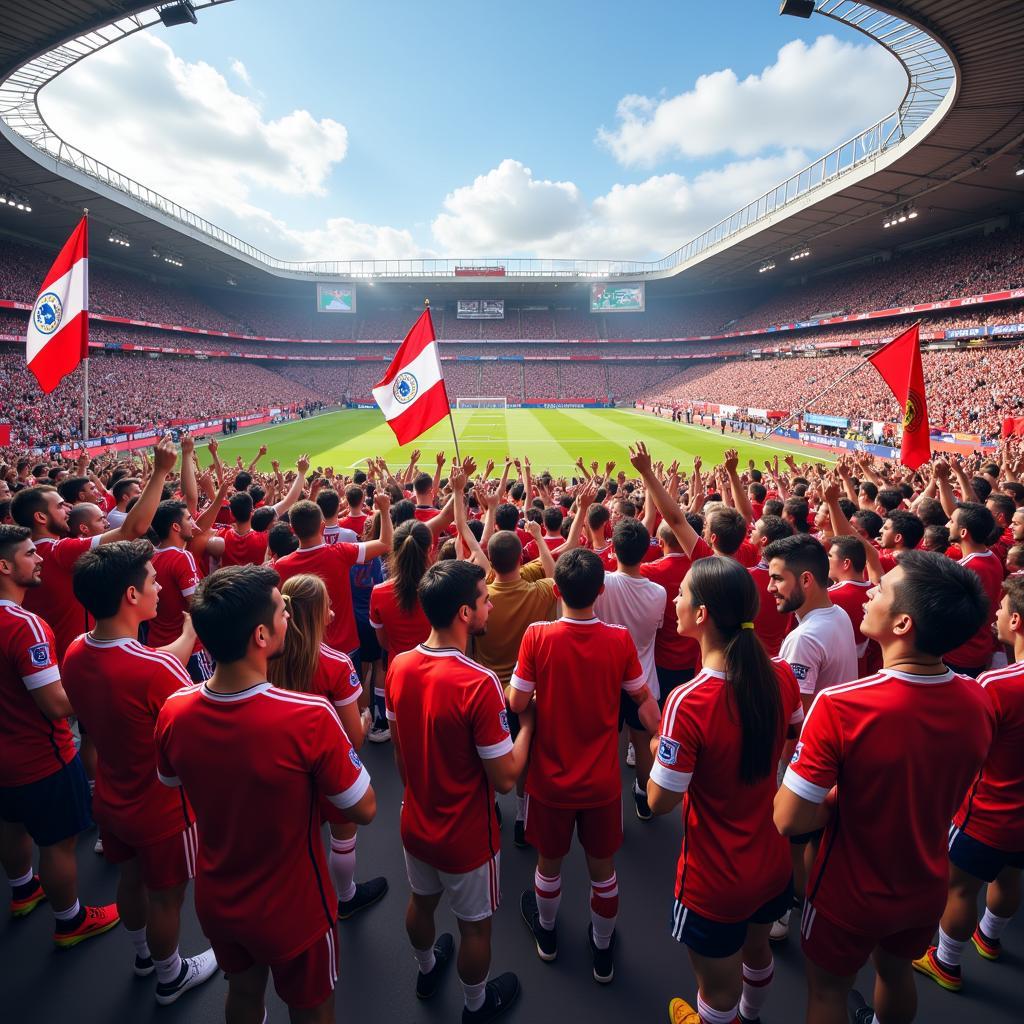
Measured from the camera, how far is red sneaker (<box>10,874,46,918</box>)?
138 inches

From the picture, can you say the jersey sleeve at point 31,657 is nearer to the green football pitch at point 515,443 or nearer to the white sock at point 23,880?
the white sock at point 23,880

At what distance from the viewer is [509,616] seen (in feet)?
12.7

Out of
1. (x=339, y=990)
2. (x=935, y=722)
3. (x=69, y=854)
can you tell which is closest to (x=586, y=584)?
(x=935, y=722)

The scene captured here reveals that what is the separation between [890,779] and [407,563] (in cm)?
313

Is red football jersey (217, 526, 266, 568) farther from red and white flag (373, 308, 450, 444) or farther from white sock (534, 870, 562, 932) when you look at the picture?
white sock (534, 870, 562, 932)

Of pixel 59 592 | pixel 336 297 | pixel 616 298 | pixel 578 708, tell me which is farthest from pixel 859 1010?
pixel 336 297

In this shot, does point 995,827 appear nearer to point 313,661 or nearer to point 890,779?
point 890,779

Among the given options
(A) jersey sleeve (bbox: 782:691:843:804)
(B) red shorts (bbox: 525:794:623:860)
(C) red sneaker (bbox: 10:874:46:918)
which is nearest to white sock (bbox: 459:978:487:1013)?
(B) red shorts (bbox: 525:794:623:860)

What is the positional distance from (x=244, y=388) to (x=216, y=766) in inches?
2257

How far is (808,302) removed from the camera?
Answer: 53656 mm

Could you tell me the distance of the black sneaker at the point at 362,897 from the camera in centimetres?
358

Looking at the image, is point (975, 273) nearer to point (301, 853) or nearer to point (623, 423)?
point (623, 423)

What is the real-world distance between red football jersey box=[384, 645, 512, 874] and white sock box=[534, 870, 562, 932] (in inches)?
28.5

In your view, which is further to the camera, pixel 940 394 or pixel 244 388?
pixel 244 388
